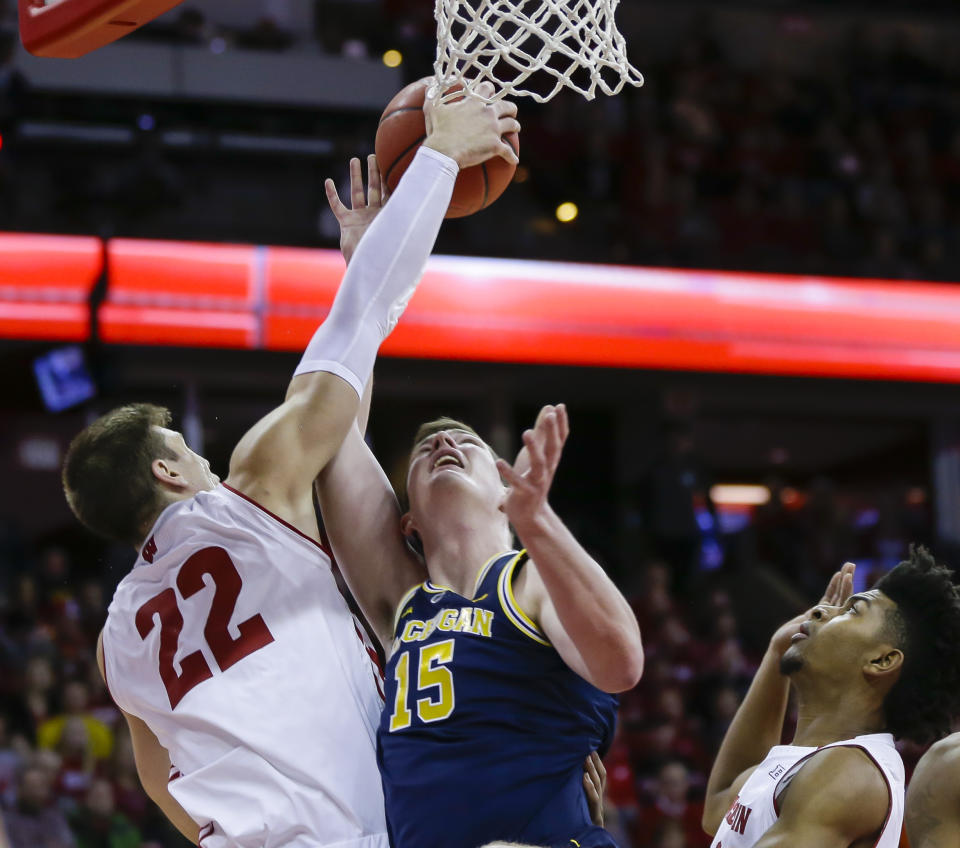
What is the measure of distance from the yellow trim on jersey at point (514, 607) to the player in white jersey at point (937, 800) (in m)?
1.10

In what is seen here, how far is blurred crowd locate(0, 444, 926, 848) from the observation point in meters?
6.94

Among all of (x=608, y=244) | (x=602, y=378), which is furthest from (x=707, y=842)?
(x=608, y=244)

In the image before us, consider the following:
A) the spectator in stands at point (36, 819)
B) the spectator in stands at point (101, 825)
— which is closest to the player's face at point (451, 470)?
the spectator in stands at point (101, 825)

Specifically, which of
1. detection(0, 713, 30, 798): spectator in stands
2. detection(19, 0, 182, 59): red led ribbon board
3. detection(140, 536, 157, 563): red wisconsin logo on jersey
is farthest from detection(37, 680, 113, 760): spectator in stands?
detection(19, 0, 182, 59): red led ribbon board

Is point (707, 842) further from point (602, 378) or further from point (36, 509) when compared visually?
point (36, 509)

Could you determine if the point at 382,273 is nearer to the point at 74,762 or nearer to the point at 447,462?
the point at 447,462

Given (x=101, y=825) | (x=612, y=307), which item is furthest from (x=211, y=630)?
(x=612, y=307)

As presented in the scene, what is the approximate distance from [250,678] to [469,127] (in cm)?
127

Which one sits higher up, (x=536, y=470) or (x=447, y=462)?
(x=536, y=470)

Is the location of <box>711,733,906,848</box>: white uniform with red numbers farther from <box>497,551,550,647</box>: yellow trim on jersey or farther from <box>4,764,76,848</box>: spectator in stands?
<box>4,764,76,848</box>: spectator in stands

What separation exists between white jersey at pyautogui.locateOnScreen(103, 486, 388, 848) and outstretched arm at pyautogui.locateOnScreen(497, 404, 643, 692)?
0.58m

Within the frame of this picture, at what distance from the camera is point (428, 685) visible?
253 cm

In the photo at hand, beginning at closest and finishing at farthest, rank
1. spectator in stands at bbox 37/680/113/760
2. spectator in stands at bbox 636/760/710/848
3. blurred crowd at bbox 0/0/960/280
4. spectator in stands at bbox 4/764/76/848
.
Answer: spectator in stands at bbox 4/764/76/848 < spectator in stands at bbox 37/680/113/760 < spectator in stands at bbox 636/760/710/848 < blurred crowd at bbox 0/0/960/280

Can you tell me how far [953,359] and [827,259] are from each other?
1.54 meters
